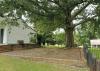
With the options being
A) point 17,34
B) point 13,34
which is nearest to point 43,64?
point 13,34

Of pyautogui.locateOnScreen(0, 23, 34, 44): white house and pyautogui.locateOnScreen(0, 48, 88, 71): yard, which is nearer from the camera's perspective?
pyautogui.locateOnScreen(0, 48, 88, 71): yard

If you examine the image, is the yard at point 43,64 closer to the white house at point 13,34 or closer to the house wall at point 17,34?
the white house at point 13,34

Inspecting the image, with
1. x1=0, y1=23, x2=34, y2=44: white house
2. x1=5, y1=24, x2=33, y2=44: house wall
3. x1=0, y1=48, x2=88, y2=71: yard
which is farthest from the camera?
x1=5, y1=24, x2=33, y2=44: house wall

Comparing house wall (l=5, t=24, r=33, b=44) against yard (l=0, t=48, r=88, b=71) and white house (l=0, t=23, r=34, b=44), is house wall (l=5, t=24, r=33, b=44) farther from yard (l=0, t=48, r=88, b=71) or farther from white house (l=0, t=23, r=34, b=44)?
yard (l=0, t=48, r=88, b=71)

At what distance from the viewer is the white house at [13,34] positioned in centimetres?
3241

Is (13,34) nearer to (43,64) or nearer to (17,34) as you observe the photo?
(17,34)

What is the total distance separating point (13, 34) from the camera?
115 ft

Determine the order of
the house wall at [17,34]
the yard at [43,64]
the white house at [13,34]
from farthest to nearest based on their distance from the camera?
1. the house wall at [17,34]
2. the white house at [13,34]
3. the yard at [43,64]

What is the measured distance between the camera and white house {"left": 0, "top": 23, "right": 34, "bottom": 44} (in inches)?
1276

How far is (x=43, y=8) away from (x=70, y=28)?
3979 mm

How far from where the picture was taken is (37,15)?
2466cm

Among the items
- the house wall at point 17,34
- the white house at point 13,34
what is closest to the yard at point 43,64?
the white house at point 13,34

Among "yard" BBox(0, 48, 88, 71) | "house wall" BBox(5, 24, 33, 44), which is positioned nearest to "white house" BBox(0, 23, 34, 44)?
"house wall" BBox(5, 24, 33, 44)

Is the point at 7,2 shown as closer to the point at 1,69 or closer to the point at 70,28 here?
the point at 70,28
